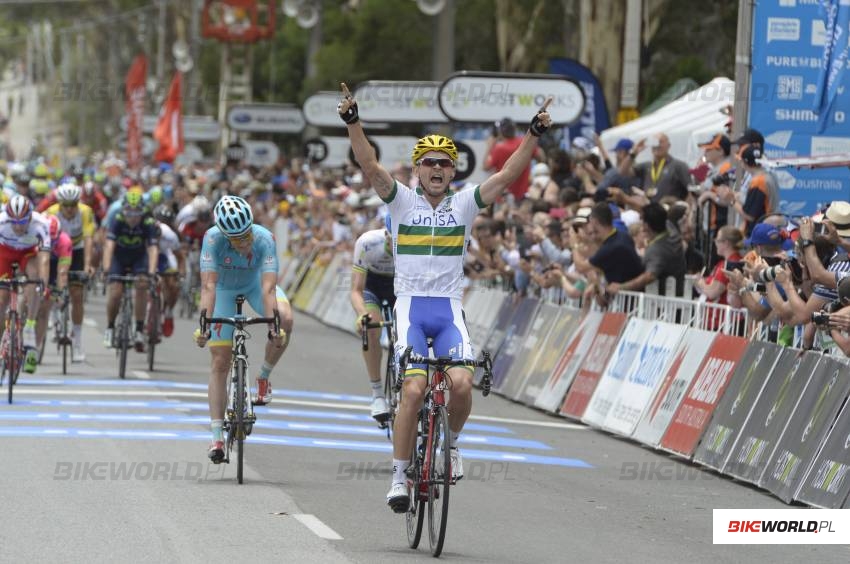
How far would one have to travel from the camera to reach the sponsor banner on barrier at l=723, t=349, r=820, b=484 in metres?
14.0

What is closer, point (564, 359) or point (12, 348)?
point (12, 348)

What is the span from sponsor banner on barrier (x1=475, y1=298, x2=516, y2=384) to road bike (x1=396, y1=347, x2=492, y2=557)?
1179 cm

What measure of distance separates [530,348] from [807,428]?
7.85 m

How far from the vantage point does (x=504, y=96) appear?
26281 millimetres

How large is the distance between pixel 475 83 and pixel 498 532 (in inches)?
599

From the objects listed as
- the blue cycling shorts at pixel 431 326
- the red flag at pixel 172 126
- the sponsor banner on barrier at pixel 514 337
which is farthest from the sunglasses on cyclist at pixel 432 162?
the red flag at pixel 172 126

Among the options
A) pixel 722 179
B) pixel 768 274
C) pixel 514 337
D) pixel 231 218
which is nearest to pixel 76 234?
pixel 514 337

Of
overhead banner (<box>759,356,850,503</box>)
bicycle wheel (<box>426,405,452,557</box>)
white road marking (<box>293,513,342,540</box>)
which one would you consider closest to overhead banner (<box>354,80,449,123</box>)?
overhead banner (<box>759,356,850,503</box>)

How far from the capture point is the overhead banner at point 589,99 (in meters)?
28.1

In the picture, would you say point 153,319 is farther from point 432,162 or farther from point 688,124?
point 432,162

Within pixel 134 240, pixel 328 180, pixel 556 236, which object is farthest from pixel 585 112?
pixel 328 180

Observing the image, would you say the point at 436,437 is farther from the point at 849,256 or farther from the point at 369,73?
the point at 369,73

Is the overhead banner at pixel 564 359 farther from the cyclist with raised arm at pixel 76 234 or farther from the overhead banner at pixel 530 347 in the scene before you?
the cyclist with raised arm at pixel 76 234

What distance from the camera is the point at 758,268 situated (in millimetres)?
14055
